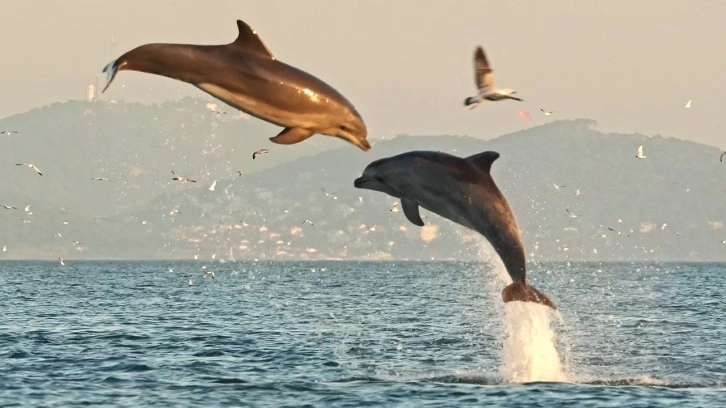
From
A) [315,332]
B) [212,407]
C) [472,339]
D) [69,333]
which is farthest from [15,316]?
[212,407]

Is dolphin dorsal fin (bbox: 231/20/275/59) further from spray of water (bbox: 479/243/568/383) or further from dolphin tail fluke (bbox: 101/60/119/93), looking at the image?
spray of water (bbox: 479/243/568/383)

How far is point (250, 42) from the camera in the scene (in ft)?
54.4

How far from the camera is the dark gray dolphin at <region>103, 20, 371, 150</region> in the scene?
1564 cm

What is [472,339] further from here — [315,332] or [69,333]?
[69,333]

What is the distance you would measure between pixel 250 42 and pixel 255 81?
2.99 feet

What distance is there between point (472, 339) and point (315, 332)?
9939 millimetres

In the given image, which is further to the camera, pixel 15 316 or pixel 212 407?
pixel 15 316

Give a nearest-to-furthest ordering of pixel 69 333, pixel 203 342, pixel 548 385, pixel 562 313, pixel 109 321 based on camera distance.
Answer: pixel 548 385 → pixel 203 342 → pixel 69 333 → pixel 109 321 → pixel 562 313

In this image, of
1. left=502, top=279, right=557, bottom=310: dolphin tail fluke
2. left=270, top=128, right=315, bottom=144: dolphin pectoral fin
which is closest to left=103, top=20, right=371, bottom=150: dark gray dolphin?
left=270, top=128, right=315, bottom=144: dolphin pectoral fin

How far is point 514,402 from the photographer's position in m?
37.7

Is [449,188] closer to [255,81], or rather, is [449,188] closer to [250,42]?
[250,42]

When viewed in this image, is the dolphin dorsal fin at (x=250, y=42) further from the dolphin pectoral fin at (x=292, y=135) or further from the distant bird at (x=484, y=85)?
the distant bird at (x=484, y=85)

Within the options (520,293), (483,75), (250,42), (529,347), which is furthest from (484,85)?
(529,347)

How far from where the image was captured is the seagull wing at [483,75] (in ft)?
81.6
